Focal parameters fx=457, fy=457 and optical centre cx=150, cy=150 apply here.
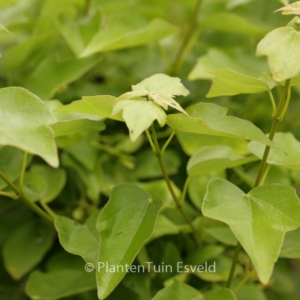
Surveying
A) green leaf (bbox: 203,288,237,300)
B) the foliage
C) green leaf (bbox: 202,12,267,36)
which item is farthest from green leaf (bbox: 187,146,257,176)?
green leaf (bbox: 202,12,267,36)

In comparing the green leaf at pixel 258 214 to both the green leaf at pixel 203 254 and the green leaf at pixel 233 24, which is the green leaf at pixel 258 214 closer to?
the green leaf at pixel 203 254

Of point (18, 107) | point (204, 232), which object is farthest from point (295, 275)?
point (18, 107)

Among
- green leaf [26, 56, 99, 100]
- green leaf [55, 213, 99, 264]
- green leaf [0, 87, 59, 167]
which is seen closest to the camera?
green leaf [0, 87, 59, 167]

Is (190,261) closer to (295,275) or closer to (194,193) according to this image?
(194,193)

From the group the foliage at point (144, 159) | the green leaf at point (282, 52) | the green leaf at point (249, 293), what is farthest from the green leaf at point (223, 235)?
the green leaf at point (282, 52)

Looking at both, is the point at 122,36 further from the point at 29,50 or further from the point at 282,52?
the point at 282,52

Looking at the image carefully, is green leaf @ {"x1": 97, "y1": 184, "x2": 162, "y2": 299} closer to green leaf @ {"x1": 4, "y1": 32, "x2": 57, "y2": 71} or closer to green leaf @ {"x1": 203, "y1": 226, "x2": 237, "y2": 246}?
green leaf @ {"x1": 203, "y1": 226, "x2": 237, "y2": 246}

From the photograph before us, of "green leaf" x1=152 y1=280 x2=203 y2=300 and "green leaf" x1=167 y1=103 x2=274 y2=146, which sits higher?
"green leaf" x1=167 y1=103 x2=274 y2=146
